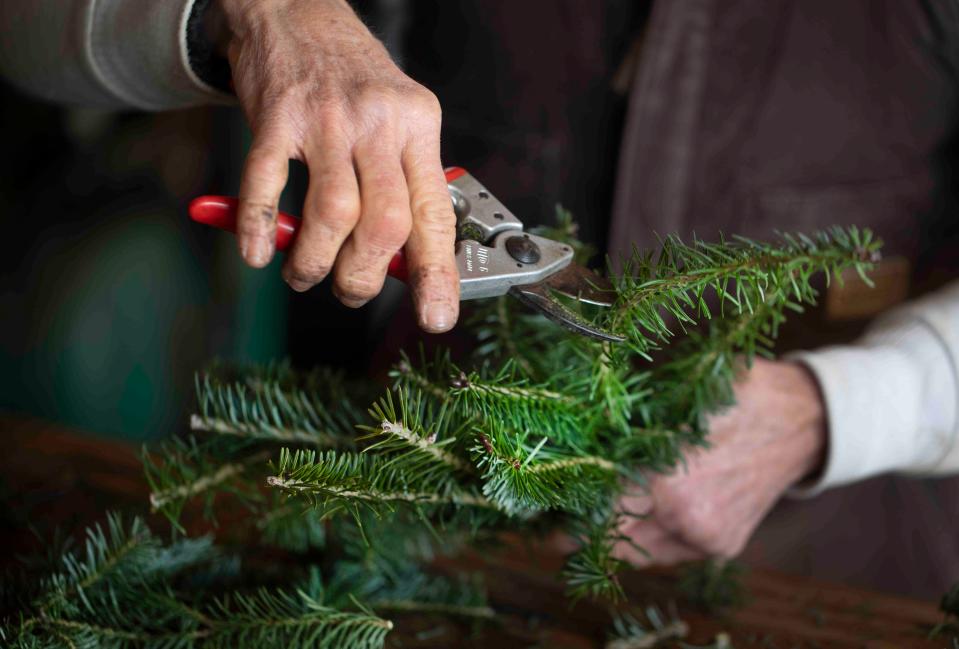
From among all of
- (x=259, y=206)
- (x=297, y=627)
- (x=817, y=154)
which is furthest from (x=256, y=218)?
(x=817, y=154)

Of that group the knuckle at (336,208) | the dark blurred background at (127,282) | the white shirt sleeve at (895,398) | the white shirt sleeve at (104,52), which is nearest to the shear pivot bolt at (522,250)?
the knuckle at (336,208)

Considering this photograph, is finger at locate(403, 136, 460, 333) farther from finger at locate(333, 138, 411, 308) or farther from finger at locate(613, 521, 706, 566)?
finger at locate(613, 521, 706, 566)

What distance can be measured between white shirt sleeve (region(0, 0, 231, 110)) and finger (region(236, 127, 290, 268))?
0.58 feet

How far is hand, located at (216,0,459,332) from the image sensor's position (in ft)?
1.18

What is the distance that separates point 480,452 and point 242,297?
1350 mm

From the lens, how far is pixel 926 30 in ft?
2.93

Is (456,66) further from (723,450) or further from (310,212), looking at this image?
(310,212)

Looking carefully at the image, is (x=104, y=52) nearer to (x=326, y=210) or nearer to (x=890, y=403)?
(x=326, y=210)

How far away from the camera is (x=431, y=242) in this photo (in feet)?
1.24

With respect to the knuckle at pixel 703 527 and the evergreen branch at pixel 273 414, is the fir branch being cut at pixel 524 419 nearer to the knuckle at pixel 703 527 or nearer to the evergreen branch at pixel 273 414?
the evergreen branch at pixel 273 414

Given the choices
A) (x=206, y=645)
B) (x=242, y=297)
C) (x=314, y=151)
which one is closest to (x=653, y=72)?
(x=314, y=151)

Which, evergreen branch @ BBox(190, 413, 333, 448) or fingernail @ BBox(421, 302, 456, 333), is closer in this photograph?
fingernail @ BBox(421, 302, 456, 333)

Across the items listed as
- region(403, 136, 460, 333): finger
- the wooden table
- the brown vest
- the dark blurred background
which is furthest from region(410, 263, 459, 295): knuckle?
the dark blurred background

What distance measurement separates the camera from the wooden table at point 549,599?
0.54 metres
